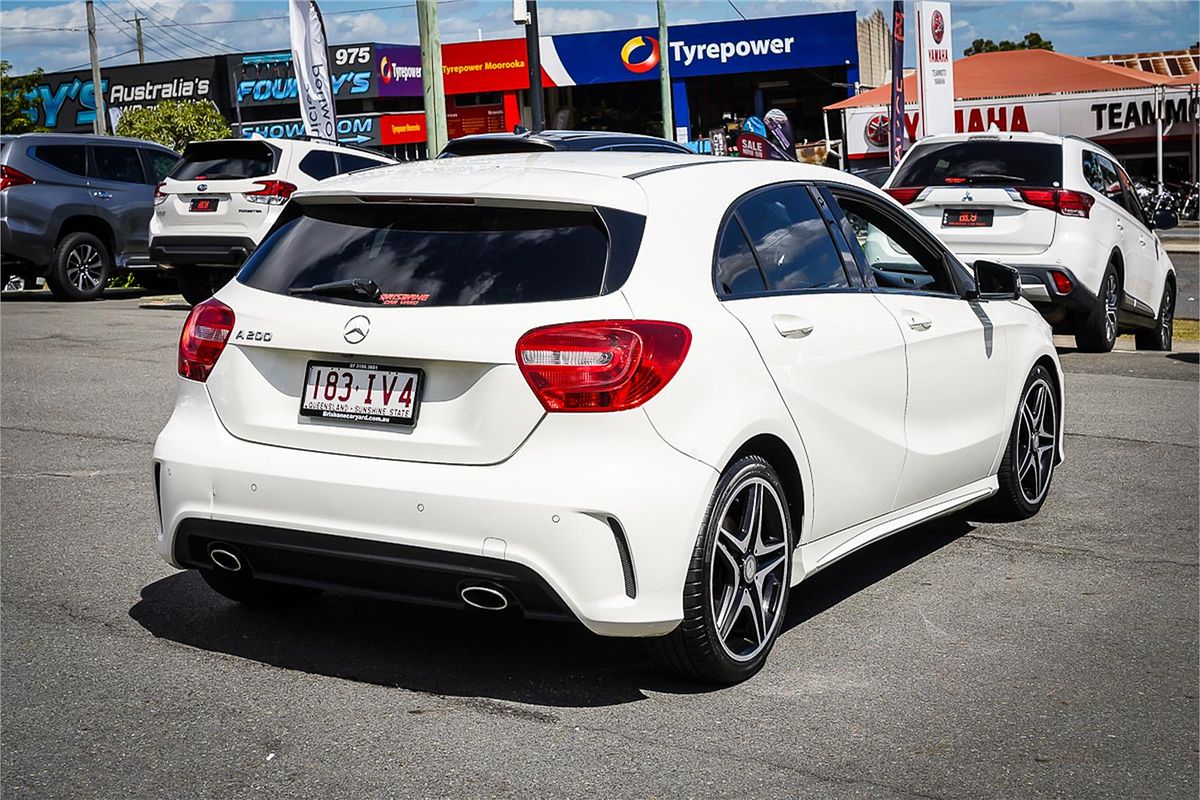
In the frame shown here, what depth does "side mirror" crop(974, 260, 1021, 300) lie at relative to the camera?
6270 mm

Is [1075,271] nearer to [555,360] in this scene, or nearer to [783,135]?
[555,360]

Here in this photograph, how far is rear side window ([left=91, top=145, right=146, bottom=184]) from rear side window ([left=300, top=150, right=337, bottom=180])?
10.7 feet

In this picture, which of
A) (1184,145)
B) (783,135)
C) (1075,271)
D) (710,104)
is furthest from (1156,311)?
(710,104)

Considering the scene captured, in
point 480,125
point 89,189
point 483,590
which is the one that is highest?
point 480,125

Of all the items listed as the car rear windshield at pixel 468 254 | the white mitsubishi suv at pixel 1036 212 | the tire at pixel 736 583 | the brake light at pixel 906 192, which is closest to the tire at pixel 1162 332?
the white mitsubishi suv at pixel 1036 212

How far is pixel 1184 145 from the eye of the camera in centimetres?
3647

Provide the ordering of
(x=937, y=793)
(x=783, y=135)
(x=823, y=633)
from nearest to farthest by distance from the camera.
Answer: (x=937, y=793), (x=823, y=633), (x=783, y=135)

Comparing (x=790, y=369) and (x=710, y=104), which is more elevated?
(x=710, y=104)

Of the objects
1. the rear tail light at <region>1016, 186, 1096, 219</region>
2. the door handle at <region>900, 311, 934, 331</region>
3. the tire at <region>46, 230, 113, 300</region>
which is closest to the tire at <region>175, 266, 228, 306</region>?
the tire at <region>46, 230, 113, 300</region>

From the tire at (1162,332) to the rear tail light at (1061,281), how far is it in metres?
2.67

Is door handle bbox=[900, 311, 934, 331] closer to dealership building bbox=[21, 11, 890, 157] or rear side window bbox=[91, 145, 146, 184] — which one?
rear side window bbox=[91, 145, 146, 184]

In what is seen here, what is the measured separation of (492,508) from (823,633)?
156 cm

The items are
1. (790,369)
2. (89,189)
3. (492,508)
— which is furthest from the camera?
(89,189)

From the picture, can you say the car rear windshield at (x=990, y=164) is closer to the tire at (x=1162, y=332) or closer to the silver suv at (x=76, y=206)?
the tire at (x=1162, y=332)
